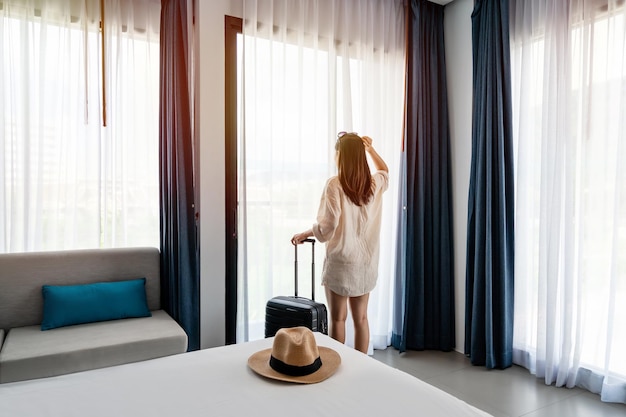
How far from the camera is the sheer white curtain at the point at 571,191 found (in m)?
2.53

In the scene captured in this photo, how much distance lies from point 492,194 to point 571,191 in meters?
0.53

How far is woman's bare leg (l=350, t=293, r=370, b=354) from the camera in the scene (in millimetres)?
2816

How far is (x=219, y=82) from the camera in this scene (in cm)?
296

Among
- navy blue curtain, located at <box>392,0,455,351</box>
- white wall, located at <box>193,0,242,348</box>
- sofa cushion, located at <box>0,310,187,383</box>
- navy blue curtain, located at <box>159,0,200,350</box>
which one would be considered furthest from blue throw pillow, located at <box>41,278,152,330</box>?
navy blue curtain, located at <box>392,0,455,351</box>

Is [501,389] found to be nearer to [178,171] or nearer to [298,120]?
[298,120]

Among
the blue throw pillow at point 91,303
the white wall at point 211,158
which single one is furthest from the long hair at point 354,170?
the blue throw pillow at point 91,303

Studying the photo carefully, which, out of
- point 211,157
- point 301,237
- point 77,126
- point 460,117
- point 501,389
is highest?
point 460,117

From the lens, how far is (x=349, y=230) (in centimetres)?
266

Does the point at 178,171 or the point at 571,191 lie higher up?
the point at 178,171

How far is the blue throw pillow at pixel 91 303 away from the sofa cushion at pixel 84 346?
5 cm

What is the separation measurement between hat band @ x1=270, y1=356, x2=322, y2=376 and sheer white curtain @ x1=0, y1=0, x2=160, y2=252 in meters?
1.87

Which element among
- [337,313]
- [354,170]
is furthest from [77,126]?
[337,313]

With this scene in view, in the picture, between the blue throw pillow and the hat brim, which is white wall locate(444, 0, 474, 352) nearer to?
the hat brim

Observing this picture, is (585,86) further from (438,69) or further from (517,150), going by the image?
(438,69)
